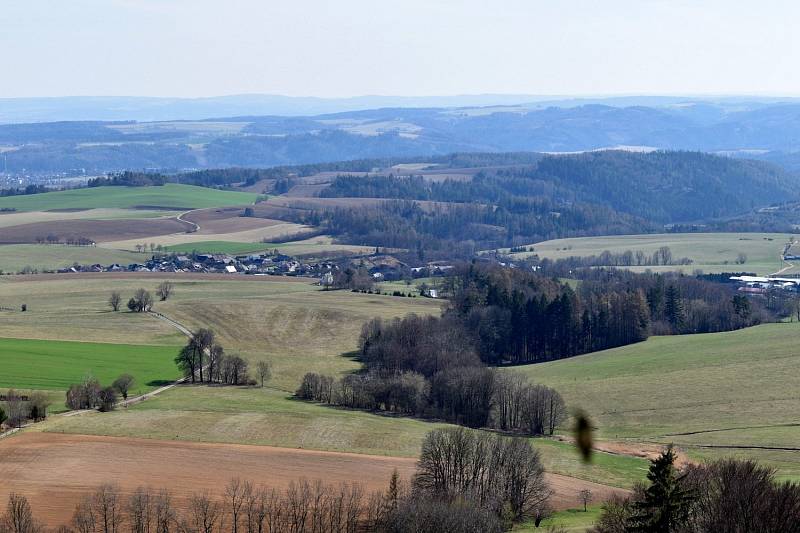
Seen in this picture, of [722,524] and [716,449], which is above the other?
[722,524]

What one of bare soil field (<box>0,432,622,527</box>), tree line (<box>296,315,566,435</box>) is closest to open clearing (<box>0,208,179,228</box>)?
tree line (<box>296,315,566,435</box>)

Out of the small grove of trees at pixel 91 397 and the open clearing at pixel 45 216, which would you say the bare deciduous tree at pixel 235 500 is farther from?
the open clearing at pixel 45 216

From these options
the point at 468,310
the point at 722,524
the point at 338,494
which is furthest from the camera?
the point at 468,310

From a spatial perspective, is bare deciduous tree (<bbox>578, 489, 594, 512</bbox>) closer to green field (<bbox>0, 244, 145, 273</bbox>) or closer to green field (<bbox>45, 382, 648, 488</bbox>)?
green field (<bbox>45, 382, 648, 488</bbox>)

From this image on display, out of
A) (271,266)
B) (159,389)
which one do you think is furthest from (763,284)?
(159,389)

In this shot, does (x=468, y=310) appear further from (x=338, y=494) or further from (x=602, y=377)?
(x=338, y=494)

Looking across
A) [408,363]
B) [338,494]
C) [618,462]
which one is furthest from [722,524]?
[408,363]
